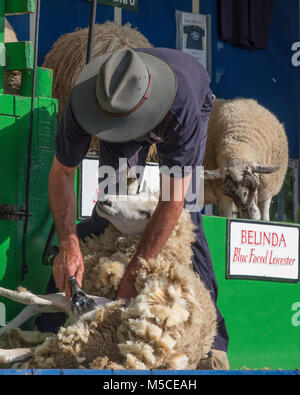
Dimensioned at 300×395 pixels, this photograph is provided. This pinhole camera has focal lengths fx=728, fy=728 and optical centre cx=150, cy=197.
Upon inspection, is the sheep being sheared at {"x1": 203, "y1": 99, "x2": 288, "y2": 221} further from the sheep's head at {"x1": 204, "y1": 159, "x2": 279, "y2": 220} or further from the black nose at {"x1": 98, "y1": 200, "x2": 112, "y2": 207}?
the black nose at {"x1": 98, "y1": 200, "x2": 112, "y2": 207}

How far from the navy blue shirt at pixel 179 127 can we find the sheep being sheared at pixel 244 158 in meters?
2.11

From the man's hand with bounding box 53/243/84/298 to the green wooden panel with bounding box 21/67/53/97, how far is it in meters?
0.85

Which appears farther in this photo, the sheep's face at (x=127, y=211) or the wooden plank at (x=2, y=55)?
the wooden plank at (x=2, y=55)

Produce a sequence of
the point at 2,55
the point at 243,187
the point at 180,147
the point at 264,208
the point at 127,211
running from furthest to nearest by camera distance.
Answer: the point at 264,208 → the point at 243,187 → the point at 2,55 → the point at 127,211 → the point at 180,147

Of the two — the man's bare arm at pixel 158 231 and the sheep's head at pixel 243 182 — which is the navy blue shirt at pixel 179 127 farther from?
the sheep's head at pixel 243 182

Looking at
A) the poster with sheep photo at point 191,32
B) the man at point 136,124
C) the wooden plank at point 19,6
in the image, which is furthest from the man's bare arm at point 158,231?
the poster with sheep photo at point 191,32

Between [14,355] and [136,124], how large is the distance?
38.6 inches

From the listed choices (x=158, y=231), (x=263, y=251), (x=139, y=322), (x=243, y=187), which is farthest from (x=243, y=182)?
(x=139, y=322)

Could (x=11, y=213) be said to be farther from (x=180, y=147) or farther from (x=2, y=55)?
(x=180, y=147)

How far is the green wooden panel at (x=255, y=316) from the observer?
3750 millimetres

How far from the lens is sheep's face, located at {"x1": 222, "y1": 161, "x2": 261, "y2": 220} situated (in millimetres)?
5207

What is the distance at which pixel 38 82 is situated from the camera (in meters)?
3.40

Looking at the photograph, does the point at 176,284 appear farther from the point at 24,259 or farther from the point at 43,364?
the point at 24,259

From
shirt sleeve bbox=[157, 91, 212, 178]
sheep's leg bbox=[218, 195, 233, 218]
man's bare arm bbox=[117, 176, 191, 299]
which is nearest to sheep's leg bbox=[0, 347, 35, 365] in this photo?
man's bare arm bbox=[117, 176, 191, 299]
